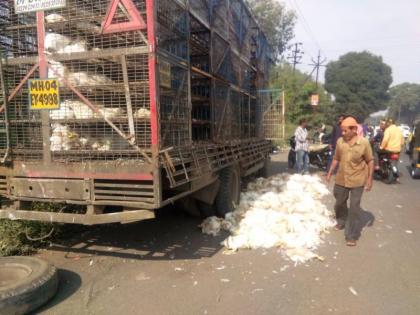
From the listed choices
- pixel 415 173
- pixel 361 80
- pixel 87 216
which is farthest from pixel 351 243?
pixel 361 80

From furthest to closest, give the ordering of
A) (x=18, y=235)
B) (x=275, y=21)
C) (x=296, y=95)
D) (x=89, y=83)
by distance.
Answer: (x=275, y=21)
(x=296, y=95)
(x=18, y=235)
(x=89, y=83)

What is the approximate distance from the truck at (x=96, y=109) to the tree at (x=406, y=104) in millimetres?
89814

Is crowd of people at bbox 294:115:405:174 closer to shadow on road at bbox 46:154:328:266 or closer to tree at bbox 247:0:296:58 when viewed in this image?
shadow on road at bbox 46:154:328:266

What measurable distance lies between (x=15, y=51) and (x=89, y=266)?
276 centimetres

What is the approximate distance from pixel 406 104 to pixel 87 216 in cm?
9503

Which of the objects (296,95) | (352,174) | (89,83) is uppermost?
(296,95)

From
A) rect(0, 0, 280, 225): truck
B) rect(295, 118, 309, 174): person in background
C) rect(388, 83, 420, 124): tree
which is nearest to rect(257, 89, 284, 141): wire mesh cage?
rect(295, 118, 309, 174): person in background

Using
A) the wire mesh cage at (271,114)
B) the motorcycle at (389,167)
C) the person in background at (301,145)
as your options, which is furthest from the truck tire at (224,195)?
the motorcycle at (389,167)

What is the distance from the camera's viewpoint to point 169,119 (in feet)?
13.5

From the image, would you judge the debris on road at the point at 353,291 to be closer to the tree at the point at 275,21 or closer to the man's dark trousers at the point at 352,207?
the man's dark trousers at the point at 352,207

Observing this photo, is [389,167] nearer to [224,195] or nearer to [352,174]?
[352,174]

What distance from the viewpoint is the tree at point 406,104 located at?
83.6 meters

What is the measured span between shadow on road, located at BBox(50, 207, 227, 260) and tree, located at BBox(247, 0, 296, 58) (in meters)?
34.2

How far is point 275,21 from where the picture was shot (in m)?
39.5
